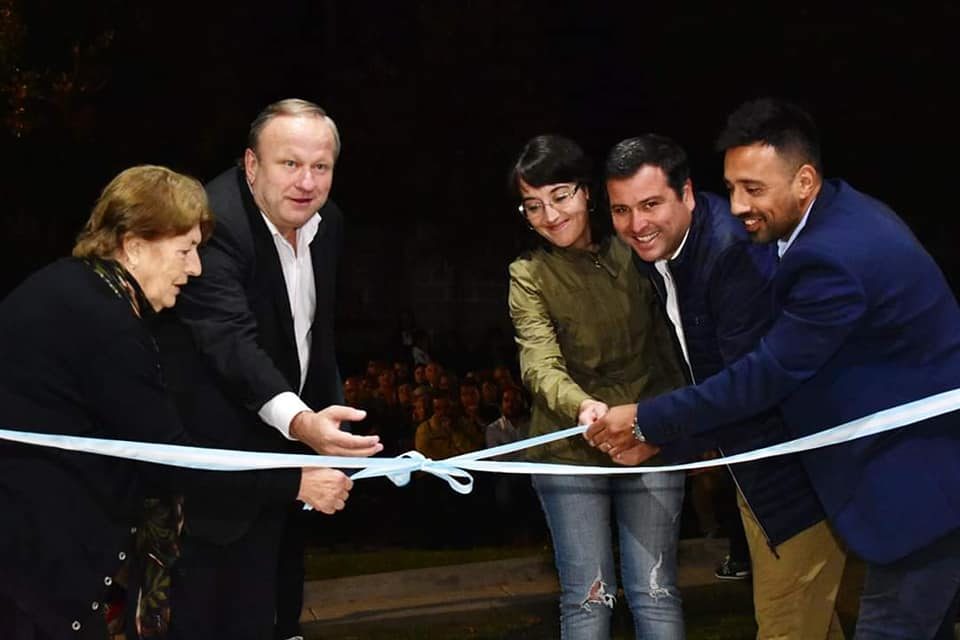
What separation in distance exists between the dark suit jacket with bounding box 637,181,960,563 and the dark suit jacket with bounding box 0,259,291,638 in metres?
1.84

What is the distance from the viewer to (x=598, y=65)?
18656 millimetres

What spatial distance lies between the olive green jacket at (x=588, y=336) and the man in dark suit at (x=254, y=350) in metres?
0.66

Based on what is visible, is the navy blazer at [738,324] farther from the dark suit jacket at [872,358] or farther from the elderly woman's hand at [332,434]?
the elderly woman's hand at [332,434]

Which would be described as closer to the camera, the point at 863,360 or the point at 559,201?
the point at 863,360

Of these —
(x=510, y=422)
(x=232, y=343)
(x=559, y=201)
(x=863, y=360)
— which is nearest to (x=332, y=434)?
(x=232, y=343)

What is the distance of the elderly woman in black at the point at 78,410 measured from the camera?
4301mm

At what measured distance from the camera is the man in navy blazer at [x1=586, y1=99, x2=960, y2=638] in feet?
14.5

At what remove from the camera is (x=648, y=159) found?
17.0 feet

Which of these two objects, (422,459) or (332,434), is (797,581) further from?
(332,434)

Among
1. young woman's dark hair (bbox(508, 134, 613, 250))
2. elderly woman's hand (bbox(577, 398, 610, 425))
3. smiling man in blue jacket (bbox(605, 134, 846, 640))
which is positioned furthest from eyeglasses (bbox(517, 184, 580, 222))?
elderly woman's hand (bbox(577, 398, 610, 425))

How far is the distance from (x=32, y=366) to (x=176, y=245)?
571 mm

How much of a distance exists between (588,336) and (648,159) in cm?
62

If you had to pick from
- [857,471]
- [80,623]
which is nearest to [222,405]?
[80,623]

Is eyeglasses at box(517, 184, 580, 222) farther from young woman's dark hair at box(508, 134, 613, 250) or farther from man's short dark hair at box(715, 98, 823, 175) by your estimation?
man's short dark hair at box(715, 98, 823, 175)
